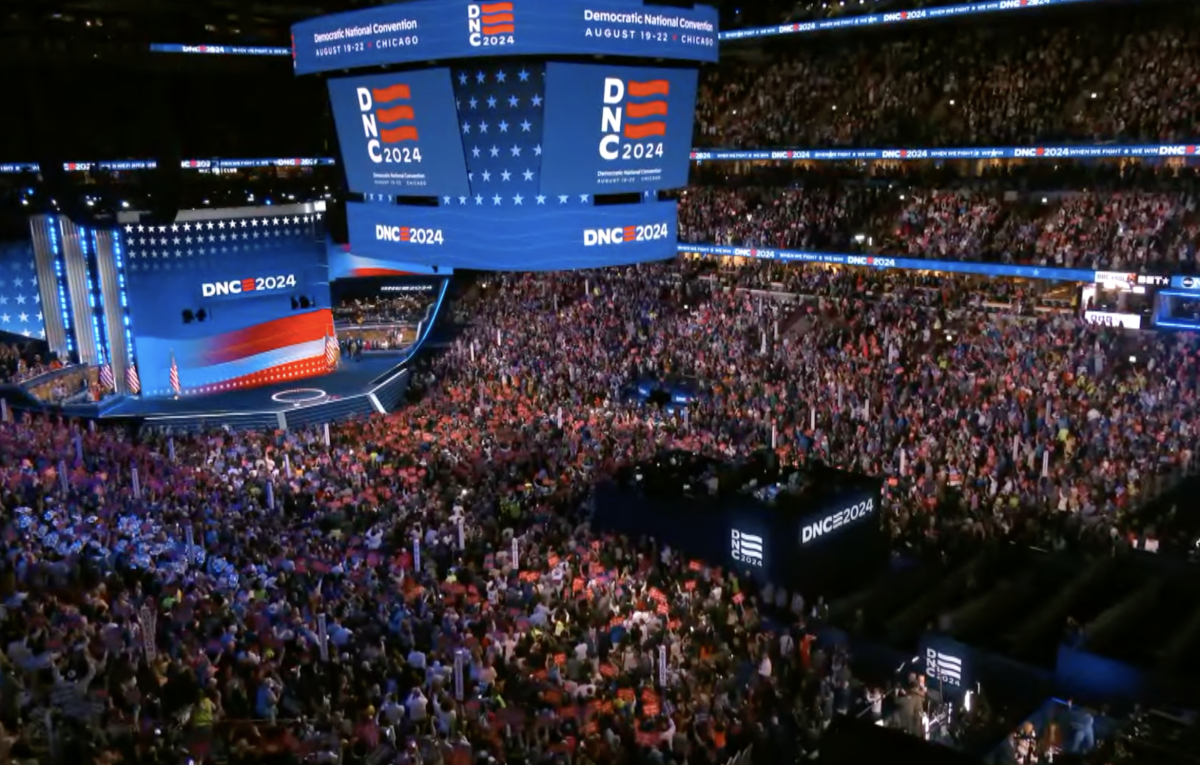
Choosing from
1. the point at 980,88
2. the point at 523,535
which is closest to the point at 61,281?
the point at 523,535

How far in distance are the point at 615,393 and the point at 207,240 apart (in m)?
12.3

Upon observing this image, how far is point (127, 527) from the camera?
46.7 feet

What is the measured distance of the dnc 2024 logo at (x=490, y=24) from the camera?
13695 millimetres

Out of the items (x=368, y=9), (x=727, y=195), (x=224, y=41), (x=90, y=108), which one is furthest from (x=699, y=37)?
(x=90, y=108)

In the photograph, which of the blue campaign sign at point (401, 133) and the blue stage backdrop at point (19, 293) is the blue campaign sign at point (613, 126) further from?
the blue stage backdrop at point (19, 293)

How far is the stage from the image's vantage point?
26.0m

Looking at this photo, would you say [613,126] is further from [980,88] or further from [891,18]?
[980,88]

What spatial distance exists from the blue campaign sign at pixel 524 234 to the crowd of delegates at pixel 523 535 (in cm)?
413

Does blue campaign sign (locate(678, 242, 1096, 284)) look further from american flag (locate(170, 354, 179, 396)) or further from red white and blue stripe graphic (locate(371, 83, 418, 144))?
red white and blue stripe graphic (locate(371, 83, 418, 144))

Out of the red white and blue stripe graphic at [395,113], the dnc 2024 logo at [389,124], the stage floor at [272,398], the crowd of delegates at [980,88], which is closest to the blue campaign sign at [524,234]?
the dnc 2024 logo at [389,124]

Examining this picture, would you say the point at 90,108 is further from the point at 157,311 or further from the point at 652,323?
the point at 652,323

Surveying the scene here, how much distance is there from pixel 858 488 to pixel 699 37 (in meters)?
7.65

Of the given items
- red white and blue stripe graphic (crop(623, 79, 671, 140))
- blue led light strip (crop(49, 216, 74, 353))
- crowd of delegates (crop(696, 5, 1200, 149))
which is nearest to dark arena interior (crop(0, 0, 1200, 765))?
red white and blue stripe graphic (crop(623, 79, 671, 140))

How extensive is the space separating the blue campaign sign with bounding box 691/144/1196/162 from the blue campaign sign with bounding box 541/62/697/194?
14532mm
